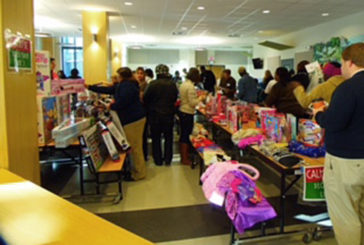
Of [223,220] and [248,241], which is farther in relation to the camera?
[223,220]

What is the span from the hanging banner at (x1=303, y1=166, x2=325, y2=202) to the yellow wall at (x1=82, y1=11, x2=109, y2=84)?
265 inches

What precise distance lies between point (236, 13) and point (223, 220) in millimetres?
6286

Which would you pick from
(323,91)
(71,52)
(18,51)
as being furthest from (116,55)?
(323,91)

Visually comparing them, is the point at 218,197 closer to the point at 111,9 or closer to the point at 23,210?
the point at 23,210

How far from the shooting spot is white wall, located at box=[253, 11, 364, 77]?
7.67m

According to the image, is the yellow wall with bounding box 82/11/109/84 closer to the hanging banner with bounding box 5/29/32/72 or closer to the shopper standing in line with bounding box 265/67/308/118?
the shopper standing in line with bounding box 265/67/308/118

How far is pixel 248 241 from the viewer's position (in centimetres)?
246

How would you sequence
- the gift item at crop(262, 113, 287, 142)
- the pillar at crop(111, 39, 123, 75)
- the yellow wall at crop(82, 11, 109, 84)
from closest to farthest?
the gift item at crop(262, 113, 287, 142) < the yellow wall at crop(82, 11, 109, 84) < the pillar at crop(111, 39, 123, 75)

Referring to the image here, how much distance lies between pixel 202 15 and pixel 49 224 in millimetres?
7910

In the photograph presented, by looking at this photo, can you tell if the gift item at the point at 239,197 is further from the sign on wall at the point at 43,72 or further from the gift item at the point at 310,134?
the sign on wall at the point at 43,72

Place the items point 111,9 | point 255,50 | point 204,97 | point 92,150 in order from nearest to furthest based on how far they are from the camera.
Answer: point 92,150
point 204,97
point 111,9
point 255,50

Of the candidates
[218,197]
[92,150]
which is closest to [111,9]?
[92,150]

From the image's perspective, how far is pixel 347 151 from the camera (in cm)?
194

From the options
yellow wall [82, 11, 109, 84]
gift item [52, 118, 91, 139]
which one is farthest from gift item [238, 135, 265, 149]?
yellow wall [82, 11, 109, 84]
